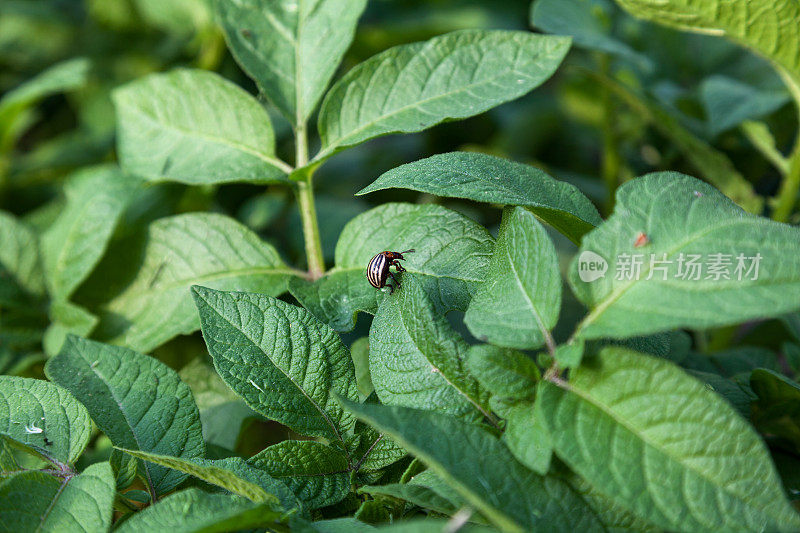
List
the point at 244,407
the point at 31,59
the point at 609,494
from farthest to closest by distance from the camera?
the point at 31,59
the point at 244,407
the point at 609,494

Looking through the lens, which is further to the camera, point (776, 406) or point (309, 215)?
point (309, 215)

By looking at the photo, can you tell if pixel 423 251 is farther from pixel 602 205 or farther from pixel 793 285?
pixel 602 205

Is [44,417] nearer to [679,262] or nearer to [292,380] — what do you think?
[292,380]

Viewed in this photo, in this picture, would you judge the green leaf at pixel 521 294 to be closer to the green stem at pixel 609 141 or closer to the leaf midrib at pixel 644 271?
the leaf midrib at pixel 644 271

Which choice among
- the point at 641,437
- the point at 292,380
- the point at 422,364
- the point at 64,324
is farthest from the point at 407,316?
the point at 64,324

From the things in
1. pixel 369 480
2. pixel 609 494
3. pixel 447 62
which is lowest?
pixel 369 480

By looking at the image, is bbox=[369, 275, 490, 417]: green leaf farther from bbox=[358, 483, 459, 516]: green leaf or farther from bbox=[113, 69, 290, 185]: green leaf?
bbox=[113, 69, 290, 185]: green leaf

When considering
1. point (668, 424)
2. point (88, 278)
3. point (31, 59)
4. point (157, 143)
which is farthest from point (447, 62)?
point (31, 59)
